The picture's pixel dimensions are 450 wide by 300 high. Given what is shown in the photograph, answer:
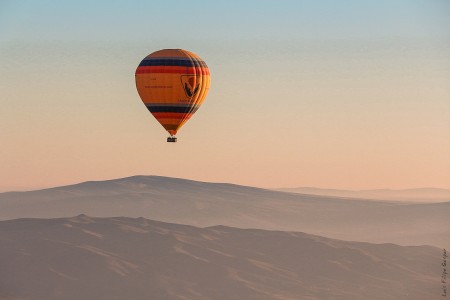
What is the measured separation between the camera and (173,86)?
377ft

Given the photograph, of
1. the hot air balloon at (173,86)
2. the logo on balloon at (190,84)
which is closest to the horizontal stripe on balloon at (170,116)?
the hot air balloon at (173,86)

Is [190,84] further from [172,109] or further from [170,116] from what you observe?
[170,116]

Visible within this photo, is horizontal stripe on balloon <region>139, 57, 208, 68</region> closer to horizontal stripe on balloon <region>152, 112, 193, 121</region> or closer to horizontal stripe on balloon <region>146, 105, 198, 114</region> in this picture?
horizontal stripe on balloon <region>146, 105, 198, 114</region>

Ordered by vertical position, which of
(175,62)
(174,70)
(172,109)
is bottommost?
(172,109)

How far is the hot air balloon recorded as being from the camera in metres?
115

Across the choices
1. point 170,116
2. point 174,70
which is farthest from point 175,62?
point 170,116

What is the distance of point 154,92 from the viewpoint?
380ft

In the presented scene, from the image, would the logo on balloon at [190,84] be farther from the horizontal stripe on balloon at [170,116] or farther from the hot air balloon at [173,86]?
the horizontal stripe on balloon at [170,116]

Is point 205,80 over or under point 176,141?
over

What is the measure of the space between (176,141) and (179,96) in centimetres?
537

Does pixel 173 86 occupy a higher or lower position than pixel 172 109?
higher

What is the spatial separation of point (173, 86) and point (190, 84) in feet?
6.08

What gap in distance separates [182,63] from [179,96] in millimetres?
3718

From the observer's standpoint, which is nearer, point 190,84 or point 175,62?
point 190,84
